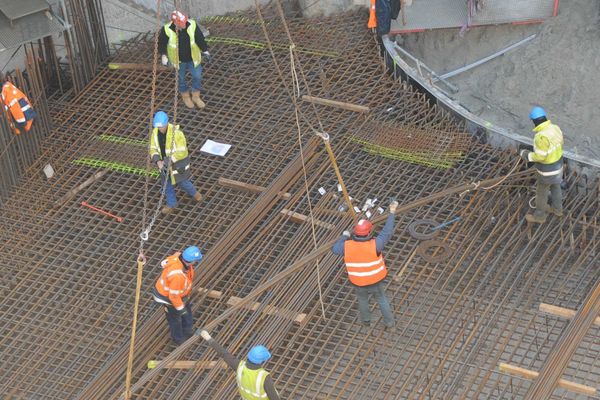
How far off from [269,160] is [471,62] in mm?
4478

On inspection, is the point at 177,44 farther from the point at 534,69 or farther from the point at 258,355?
the point at 258,355

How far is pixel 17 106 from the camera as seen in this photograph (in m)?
15.1

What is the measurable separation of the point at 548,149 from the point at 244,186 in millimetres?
4085

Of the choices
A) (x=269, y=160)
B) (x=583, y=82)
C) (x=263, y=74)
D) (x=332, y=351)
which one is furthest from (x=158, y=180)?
(x=583, y=82)

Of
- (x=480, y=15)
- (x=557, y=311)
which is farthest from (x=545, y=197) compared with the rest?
(x=480, y=15)

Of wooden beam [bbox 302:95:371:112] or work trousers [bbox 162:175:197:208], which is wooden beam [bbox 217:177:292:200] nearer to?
work trousers [bbox 162:175:197:208]

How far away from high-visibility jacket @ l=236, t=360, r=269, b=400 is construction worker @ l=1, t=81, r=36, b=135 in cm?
579

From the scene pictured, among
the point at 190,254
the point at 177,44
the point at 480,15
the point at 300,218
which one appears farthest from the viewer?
the point at 480,15

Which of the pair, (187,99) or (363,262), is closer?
(363,262)

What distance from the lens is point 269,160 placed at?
15477mm

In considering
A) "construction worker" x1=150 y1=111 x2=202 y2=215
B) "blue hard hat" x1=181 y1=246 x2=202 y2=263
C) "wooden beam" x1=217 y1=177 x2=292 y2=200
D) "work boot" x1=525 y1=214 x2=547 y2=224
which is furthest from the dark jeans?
"work boot" x1=525 y1=214 x2=547 y2=224

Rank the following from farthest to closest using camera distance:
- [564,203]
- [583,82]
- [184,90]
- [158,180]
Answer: [583,82]
[184,90]
[158,180]
[564,203]

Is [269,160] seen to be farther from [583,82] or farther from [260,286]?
[583,82]

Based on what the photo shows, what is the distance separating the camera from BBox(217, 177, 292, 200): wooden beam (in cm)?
1486
